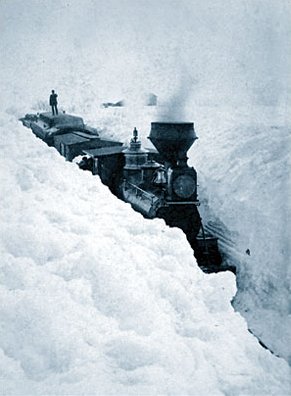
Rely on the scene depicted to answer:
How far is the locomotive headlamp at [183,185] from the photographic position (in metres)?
9.37

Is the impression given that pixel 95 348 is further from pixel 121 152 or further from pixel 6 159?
pixel 121 152

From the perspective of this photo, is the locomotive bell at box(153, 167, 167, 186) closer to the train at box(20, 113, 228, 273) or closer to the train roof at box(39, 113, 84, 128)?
the train at box(20, 113, 228, 273)

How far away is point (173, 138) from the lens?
907 centimetres

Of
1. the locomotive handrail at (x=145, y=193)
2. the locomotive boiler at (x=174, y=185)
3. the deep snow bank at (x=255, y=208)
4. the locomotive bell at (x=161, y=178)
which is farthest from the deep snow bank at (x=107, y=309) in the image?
the locomotive bell at (x=161, y=178)

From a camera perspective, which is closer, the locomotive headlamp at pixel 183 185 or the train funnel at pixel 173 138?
the train funnel at pixel 173 138

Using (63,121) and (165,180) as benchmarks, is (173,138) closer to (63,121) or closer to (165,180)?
(165,180)

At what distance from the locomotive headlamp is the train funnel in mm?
388

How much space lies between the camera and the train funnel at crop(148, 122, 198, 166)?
9.07 metres

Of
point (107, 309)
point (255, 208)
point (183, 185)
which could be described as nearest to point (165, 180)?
point (183, 185)

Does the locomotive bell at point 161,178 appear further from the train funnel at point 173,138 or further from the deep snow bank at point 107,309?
the deep snow bank at point 107,309

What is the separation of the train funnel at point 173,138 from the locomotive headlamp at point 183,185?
0.39 metres

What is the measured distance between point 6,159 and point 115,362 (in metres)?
1.95

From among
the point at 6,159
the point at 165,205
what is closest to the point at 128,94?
the point at 165,205

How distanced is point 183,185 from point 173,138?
1.18 meters
